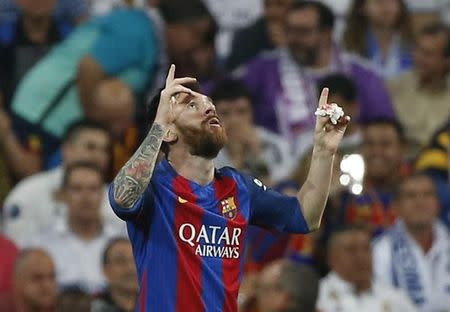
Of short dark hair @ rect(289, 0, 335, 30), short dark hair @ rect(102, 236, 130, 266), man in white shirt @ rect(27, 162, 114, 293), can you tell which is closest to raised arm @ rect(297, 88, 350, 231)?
short dark hair @ rect(102, 236, 130, 266)

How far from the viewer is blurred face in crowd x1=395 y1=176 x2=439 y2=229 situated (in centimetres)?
1097

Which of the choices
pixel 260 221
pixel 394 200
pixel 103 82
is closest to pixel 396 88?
pixel 394 200

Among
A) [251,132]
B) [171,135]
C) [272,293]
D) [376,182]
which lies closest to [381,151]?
[376,182]

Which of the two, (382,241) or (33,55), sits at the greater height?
(33,55)

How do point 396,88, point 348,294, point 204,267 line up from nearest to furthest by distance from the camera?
1. point 204,267
2. point 348,294
3. point 396,88

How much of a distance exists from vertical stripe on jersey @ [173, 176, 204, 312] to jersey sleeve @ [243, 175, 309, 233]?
1.16 ft

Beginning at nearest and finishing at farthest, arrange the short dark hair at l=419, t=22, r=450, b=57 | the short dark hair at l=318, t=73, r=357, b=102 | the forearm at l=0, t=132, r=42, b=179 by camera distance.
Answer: the forearm at l=0, t=132, r=42, b=179 → the short dark hair at l=318, t=73, r=357, b=102 → the short dark hair at l=419, t=22, r=450, b=57

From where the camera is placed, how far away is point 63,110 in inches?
454

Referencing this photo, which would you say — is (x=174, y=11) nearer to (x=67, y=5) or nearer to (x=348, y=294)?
(x=67, y=5)

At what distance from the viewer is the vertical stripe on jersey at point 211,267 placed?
6.73 metres

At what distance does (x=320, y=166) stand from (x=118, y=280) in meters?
3.26

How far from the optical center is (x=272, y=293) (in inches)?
394

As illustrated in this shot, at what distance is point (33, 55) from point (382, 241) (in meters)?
Result: 2.91

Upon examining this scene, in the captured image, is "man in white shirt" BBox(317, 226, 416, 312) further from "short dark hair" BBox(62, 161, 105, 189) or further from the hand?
the hand
